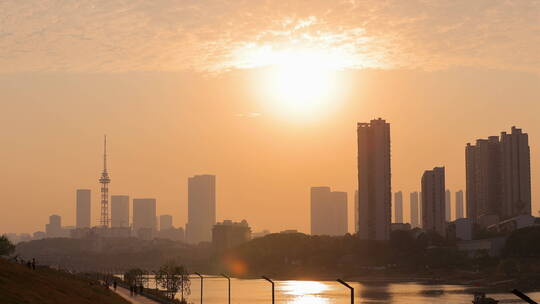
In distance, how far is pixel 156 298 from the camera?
10712 cm

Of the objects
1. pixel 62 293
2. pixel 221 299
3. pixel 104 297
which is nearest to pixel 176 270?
pixel 221 299

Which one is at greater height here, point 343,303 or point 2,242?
point 2,242

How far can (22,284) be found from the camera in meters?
81.3

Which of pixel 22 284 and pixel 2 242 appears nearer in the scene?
pixel 22 284

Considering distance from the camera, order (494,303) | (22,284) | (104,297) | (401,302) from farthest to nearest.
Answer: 1. (401,302)
2. (494,303)
3. (104,297)
4. (22,284)

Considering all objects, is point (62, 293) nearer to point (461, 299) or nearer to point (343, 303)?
point (343, 303)

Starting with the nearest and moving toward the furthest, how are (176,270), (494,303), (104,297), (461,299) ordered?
(104,297)
(176,270)
(494,303)
(461,299)

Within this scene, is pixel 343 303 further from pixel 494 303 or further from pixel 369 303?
pixel 494 303

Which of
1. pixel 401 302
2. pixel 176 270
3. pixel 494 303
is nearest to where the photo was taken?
pixel 176 270

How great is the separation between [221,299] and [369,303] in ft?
101

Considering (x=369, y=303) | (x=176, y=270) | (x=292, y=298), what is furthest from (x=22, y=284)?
(x=292, y=298)

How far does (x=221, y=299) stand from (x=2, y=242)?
4467 centimetres

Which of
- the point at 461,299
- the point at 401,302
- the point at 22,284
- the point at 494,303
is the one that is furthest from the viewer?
the point at 461,299

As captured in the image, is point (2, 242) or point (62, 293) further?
point (2, 242)
